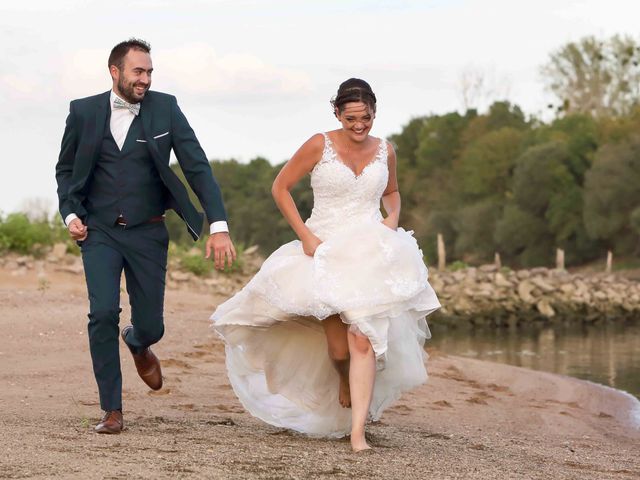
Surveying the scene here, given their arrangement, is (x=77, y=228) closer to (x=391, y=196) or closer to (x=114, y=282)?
(x=114, y=282)

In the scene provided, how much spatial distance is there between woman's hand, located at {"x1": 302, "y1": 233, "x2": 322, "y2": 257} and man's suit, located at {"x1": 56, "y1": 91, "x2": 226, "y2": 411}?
1.68 ft

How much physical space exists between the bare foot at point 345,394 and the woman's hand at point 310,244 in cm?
88

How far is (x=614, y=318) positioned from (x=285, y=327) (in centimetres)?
3532

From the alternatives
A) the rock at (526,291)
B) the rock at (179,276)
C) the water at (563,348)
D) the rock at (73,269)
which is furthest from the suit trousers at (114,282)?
the rock at (526,291)

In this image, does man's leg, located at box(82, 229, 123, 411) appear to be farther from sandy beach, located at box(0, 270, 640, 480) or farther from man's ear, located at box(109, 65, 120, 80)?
man's ear, located at box(109, 65, 120, 80)

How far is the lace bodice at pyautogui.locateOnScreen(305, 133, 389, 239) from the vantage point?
7316 mm

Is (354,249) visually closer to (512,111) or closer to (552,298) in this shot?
(552,298)

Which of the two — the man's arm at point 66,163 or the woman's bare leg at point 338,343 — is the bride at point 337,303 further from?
the man's arm at point 66,163

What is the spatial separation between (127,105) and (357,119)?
136cm

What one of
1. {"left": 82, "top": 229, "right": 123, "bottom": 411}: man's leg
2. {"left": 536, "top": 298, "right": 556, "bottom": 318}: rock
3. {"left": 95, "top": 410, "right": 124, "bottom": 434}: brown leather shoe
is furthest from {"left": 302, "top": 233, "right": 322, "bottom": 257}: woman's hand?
{"left": 536, "top": 298, "right": 556, "bottom": 318}: rock

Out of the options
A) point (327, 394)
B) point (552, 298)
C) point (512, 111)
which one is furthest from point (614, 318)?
point (512, 111)

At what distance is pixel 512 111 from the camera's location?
3497 inches

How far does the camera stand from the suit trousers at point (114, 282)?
23.0 ft

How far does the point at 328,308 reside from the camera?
22.8 feet
